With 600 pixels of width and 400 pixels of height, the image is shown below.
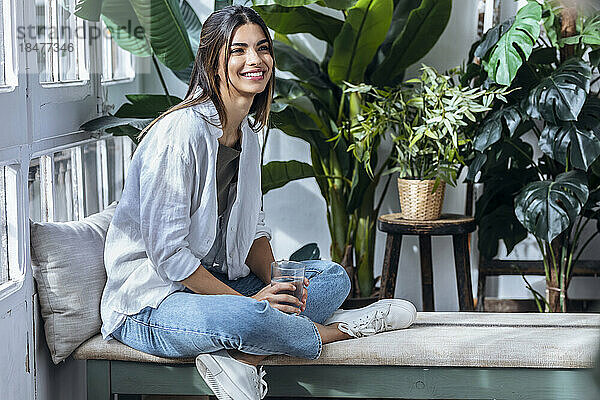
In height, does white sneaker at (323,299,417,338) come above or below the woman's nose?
below

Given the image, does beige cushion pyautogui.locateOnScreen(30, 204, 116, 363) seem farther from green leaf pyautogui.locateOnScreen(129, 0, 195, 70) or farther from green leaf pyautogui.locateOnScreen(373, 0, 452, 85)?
green leaf pyautogui.locateOnScreen(373, 0, 452, 85)

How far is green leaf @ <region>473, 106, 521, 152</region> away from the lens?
2488 millimetres

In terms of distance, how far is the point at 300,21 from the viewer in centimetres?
275

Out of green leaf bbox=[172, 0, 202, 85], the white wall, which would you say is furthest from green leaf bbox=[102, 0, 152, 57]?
the white wall

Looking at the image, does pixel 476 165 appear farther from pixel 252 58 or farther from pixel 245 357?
pixel 245 357

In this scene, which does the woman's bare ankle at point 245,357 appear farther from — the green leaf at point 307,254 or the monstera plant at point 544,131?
the monstera plant at point 544,131

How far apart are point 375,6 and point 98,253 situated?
53.7 inches

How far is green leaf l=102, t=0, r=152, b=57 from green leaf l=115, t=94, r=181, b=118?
165mm

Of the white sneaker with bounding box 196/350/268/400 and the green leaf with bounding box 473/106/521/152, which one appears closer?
the white sneaker with bounding box 196/350/268/400

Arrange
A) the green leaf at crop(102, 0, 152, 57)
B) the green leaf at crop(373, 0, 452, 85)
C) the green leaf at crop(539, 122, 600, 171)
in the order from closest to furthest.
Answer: the green leaf at crop(539, 122, 600, 171) < the green leaf at crop(102, 0, 152, 57) < the green leaf at crop(373, 0, 452, 85)

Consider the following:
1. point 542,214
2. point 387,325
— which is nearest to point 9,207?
point 387,325

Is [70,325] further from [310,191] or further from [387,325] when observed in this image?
[310,191]

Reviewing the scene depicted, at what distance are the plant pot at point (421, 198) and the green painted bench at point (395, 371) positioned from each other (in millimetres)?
928

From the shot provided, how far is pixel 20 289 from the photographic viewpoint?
1.71 meters
